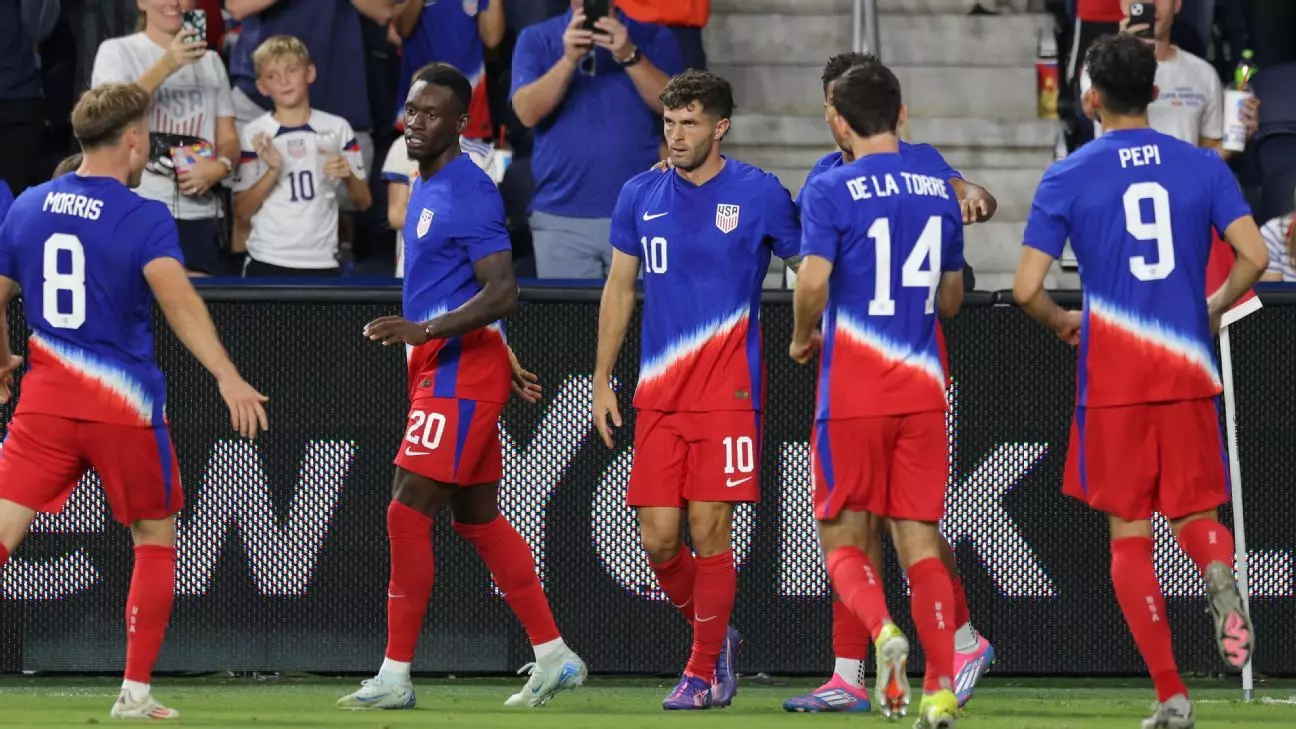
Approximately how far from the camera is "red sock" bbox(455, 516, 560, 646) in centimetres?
818

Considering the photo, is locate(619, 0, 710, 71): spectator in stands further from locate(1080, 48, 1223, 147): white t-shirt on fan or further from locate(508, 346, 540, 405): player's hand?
locate(508, 346, 540, 405): player's hand

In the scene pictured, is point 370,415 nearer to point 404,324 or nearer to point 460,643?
point 460,643

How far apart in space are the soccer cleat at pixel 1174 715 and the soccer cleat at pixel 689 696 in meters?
1.80

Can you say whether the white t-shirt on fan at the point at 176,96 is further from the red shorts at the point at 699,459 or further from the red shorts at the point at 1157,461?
the red shorts at the point at 1157,461

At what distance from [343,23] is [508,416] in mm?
3610

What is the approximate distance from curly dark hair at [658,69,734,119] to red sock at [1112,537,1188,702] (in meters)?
2.19

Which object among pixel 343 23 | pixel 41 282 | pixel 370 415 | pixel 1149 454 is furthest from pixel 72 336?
pixel 343 23

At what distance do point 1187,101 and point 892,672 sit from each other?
19.8 ft

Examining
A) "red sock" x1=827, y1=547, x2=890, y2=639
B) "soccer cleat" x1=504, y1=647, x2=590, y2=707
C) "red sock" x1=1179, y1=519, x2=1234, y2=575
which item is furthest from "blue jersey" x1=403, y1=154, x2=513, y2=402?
"red sock" x1=1179, y1=519, x2=1234, y2=575

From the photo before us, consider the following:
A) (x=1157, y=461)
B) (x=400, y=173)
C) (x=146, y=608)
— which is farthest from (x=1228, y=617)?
(x=400, y=173)

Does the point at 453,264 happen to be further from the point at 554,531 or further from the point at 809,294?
the point at 554,531

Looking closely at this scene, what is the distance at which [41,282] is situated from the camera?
23.8ft

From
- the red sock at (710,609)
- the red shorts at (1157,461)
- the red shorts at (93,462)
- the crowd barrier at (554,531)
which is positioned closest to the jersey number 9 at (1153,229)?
the red shorts at (1157,461)

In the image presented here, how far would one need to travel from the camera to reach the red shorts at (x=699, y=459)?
7914mm
